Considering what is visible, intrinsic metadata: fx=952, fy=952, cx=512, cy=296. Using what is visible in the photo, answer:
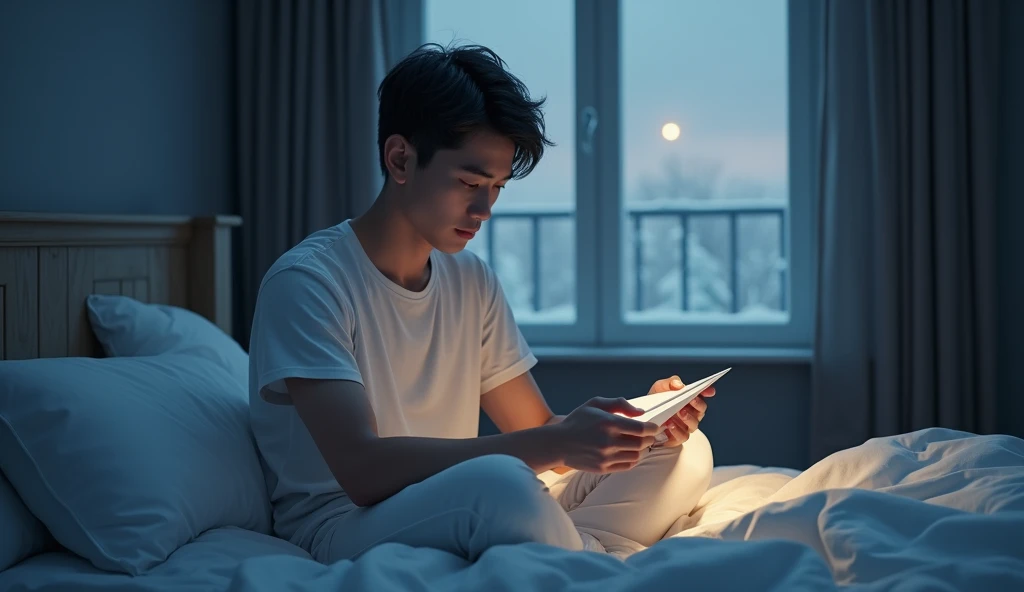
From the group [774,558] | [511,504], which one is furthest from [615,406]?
[774,558]

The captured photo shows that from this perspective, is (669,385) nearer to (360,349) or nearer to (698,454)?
(698,454)

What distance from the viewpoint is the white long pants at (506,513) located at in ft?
3.87

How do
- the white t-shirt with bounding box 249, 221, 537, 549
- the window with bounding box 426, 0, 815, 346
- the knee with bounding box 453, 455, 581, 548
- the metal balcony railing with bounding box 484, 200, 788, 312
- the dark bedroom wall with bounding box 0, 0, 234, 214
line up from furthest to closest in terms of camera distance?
the metal balcony railing with bounding box 484, 200, 788, 312
the window with bounding box 426, 0, 815, 346
the dark bedroom wall with bounding box 0, 0, 234, 214
the white t-shirt with bounding box 249, 221, 537, 549
the knee with bounding box 453, 455, 581, 548

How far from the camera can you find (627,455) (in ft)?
4.39

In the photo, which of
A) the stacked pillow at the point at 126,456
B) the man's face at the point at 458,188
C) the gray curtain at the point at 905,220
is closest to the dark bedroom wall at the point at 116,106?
the stacked pillow at the point at 126,456

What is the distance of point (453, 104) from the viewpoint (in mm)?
1557

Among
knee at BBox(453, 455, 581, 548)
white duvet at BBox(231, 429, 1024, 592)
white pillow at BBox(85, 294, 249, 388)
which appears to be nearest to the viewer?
white duvet at BBox(231, 429, 1024, 592)

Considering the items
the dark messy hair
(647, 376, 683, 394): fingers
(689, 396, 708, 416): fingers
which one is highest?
the dark messy hair

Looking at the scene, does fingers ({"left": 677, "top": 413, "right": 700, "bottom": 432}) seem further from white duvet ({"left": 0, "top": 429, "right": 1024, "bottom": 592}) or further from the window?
the window

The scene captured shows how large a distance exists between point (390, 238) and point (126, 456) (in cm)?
55

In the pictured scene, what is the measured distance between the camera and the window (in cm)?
305

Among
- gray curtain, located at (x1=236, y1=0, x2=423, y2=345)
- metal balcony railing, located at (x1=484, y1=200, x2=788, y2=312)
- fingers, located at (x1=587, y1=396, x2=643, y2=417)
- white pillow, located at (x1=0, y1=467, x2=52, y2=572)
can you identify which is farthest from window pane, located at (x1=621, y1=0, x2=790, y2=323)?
white pillow, located at (x1=0, y1=467, x2=52, y2=572)

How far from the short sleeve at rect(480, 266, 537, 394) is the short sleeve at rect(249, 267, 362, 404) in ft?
1.28

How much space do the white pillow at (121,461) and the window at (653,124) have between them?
1.75 metres
